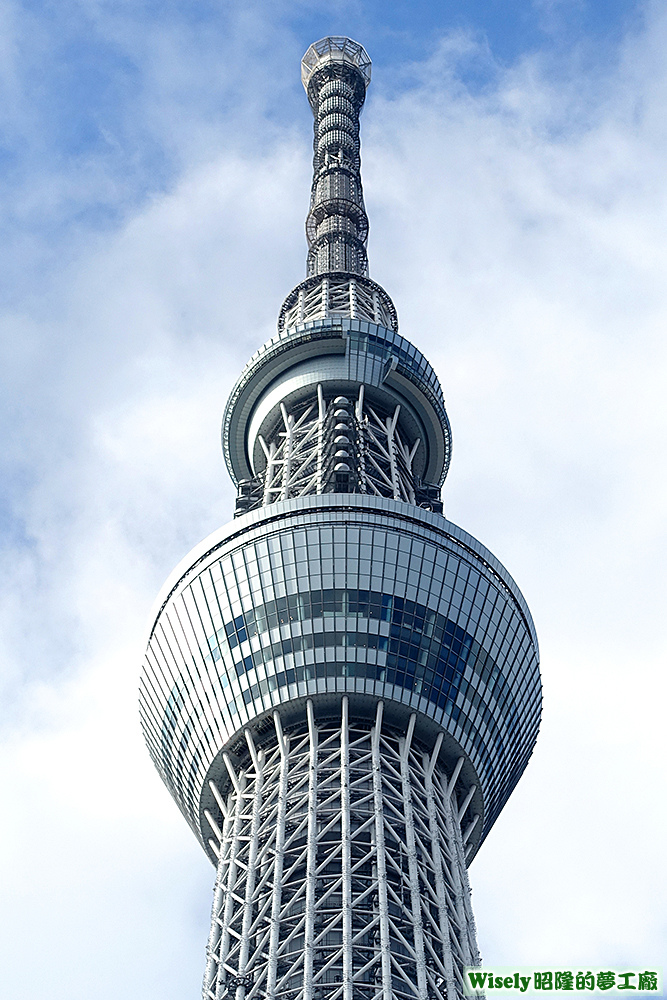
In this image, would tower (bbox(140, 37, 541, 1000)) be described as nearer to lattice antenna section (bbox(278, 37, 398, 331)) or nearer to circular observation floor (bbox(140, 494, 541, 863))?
circular observation floor (bbox(140, 494, 541, 863))

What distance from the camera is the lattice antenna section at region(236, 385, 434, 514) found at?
9256cm

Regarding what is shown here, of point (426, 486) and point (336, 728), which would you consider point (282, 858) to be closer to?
point (336, 728)

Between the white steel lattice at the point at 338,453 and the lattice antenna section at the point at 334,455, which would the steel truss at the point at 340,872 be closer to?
the white steel lattice at the point at 338,453

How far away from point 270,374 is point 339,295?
1789cm

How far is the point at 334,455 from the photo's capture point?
9275 cm

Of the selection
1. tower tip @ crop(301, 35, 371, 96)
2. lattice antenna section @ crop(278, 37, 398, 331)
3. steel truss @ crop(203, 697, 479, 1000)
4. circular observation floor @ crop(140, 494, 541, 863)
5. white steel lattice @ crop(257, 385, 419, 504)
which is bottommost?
steel truss @ crop(203, 697, 479, 1000)

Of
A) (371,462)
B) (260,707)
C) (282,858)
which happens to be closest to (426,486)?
(371,462)

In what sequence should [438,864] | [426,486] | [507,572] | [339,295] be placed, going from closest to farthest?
[438,864] → [507,572] → [426,486] → [339,295]

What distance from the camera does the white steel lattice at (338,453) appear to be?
Answer: 92438mm

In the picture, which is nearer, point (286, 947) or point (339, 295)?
point (286, 947)

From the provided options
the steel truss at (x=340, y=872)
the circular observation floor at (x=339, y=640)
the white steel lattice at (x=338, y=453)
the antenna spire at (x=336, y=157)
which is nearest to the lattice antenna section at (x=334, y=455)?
the white steel lattice at (x=338, y=453)

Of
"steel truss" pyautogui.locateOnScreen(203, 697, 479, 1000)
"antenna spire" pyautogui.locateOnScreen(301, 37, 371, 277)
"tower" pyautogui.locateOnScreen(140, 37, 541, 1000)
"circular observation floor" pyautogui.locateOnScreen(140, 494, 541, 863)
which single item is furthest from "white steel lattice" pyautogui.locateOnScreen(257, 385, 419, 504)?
"antenna spire" pyautogui.locateOnScreen(301, 37, 371, 277)

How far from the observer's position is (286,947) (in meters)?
67.7

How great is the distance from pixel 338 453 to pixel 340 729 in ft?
77.7
